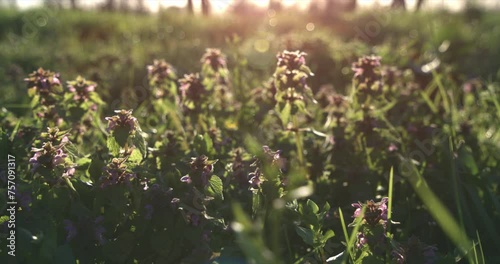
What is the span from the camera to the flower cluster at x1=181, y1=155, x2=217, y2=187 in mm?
1981

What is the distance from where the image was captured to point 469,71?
6074 millimetres

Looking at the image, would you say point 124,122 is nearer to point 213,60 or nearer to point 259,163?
point 259,163

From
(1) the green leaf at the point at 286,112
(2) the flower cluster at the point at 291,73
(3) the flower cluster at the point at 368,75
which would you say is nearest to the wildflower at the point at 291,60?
(2) the flower cluster at the point at 291,73

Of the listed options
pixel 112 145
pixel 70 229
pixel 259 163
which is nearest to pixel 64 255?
pixel 70 229

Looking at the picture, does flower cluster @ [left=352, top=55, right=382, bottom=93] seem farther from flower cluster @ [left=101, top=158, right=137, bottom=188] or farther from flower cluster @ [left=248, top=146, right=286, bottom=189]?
flower cluster @ [left=101, top=158, right=137, bottom=188]

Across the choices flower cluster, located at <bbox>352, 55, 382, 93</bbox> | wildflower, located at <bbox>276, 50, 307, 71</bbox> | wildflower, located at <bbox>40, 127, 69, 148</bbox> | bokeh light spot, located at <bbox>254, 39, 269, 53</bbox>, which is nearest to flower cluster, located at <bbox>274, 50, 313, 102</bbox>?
wildflower, located at <bbox>276, 50, 307, 71</bbox>

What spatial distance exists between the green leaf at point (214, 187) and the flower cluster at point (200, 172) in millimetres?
17

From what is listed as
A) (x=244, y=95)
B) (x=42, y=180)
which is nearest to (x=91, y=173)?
(x=42, y=180)

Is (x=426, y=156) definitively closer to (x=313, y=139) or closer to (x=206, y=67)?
(x=313, y=139)

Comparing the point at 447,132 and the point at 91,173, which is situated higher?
the point at 91,173

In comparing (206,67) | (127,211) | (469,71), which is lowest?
(469,71)

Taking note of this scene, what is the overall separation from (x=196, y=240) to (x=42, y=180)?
0.61 m

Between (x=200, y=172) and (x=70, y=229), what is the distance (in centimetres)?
45

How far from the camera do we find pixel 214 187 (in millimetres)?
1966
